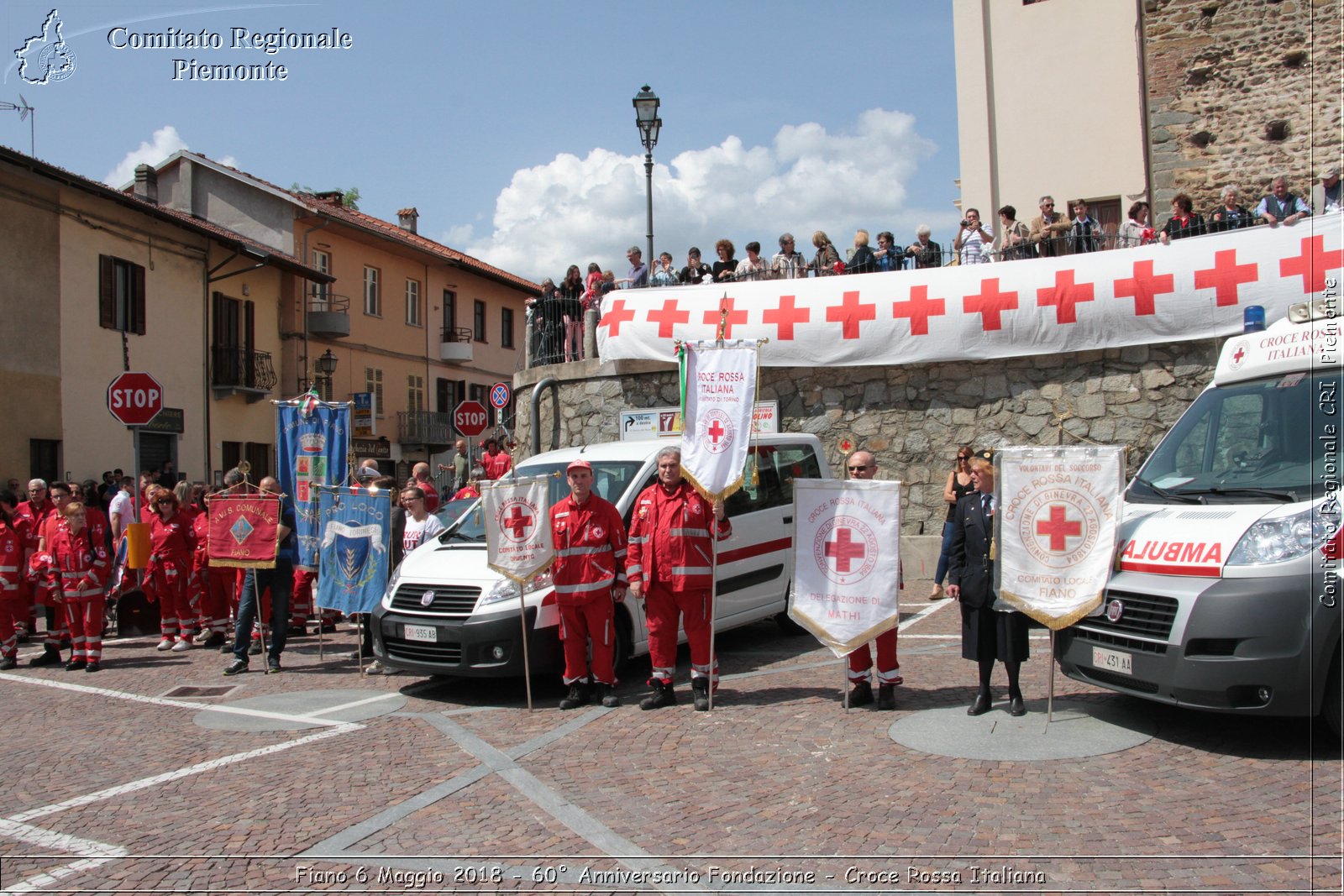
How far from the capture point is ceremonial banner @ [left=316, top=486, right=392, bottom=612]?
31.7ft

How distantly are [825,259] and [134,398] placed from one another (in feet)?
31.9

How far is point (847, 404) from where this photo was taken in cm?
1537

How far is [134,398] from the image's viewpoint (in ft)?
43.7

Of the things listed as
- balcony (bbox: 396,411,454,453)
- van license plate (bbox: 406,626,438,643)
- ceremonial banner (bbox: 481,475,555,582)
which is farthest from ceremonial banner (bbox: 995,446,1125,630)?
balcony (bbox: 396,411,454,453)

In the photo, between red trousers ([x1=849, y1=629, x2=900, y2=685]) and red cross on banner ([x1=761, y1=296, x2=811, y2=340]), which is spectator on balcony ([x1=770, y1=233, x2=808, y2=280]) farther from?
red trousers ([x1=849, y1=629, x2=900, y2=685])

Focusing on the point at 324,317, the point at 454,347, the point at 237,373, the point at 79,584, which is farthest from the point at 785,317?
the point at 454,347

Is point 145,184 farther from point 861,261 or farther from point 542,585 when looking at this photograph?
point 542,585

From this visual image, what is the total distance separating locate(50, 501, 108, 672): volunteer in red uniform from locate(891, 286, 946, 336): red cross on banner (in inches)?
409

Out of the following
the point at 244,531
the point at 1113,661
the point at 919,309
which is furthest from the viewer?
the point at 919,309

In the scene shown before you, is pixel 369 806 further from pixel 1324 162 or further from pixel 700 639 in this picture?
pixel 1324 162

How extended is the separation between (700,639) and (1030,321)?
8.29 metres

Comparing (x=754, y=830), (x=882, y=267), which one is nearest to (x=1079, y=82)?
(x=882, y=267)

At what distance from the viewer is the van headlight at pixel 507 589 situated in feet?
26.8

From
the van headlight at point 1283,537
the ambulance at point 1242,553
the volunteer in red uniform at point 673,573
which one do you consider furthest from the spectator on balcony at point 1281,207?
the volunteer in red uniform at point 673,573
